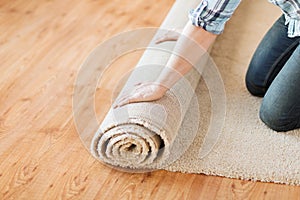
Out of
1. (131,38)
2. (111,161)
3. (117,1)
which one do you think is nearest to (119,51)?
(131,38)

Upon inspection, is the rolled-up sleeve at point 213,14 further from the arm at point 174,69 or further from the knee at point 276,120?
the knee at point 276,120

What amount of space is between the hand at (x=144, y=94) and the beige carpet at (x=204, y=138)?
0.08 ft

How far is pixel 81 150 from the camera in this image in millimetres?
1745

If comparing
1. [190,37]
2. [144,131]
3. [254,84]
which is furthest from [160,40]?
[144,131]

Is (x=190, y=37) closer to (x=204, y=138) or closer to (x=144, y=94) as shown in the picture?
(x=144, y=94)

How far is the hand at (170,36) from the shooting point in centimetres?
191

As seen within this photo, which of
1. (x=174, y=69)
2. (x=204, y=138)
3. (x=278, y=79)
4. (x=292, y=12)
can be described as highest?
(x=292, y=12)

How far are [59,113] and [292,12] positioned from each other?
0.90 meters

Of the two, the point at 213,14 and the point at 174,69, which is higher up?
the point at 213,14

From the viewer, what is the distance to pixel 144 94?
1606mm

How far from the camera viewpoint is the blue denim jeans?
175 cm

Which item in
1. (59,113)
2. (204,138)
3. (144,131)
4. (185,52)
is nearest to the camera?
(144,131)

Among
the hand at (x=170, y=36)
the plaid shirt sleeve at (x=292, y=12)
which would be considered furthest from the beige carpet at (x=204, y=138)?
the plaid shirt sleeve at (x=292, y=12)

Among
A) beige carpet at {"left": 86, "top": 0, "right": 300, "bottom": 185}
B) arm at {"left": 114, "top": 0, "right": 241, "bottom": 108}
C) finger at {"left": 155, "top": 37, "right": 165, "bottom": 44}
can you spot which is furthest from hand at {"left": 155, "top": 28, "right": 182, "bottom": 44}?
arm at {"left": 114, "top": 0, "right": 241, "bottom": 108}
